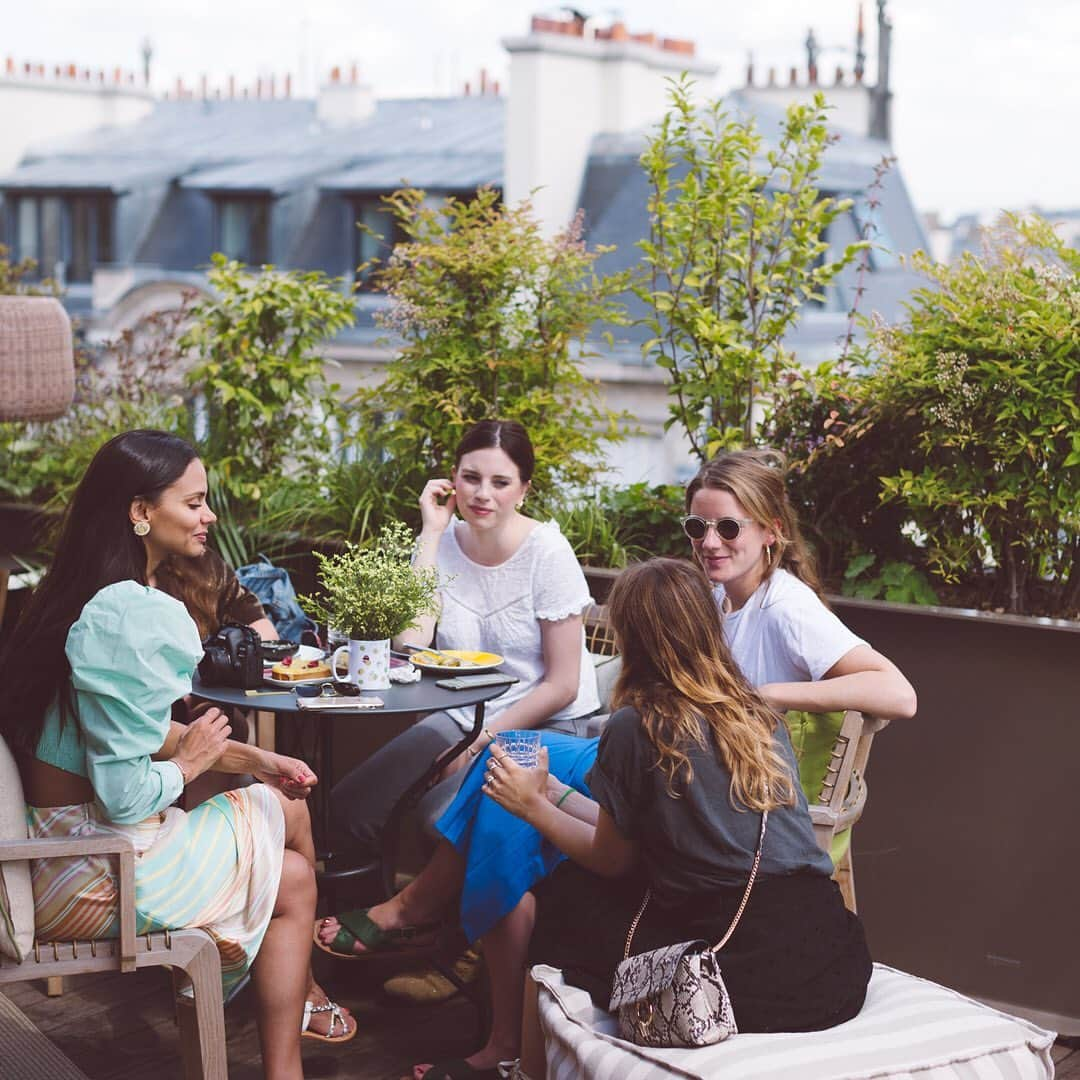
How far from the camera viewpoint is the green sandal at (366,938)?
10.6 ft

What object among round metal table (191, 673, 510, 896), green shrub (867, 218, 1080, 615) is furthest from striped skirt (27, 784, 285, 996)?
green shrub (867, 218, 1080, 615)

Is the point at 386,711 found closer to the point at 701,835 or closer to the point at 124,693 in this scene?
the point at 124,693

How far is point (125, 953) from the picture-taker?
250 cm

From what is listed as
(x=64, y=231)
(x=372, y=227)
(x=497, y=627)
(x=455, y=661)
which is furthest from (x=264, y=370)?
(x=64, y=231)

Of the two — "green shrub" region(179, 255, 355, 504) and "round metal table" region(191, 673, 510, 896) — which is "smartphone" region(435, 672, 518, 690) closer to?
"round metal table" region(191, 673, 510, 896)

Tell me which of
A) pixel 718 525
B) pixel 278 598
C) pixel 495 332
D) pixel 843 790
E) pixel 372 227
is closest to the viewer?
pixel 843 790

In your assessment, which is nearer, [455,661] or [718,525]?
[718,525]

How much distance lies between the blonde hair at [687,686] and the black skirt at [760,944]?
167 mm

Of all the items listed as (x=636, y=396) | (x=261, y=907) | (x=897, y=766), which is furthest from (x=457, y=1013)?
(x=636, y=396)

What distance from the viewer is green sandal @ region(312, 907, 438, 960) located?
3244 millimetres

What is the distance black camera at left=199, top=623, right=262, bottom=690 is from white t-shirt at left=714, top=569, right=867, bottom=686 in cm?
102

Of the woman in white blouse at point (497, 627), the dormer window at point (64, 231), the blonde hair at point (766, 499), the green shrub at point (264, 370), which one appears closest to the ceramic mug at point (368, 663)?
the woman in white blouse at point (497, 627)

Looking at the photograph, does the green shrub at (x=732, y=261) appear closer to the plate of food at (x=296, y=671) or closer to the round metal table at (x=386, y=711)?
the round metal table at (x=386, y=711)

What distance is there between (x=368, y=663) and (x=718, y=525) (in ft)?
2.67
